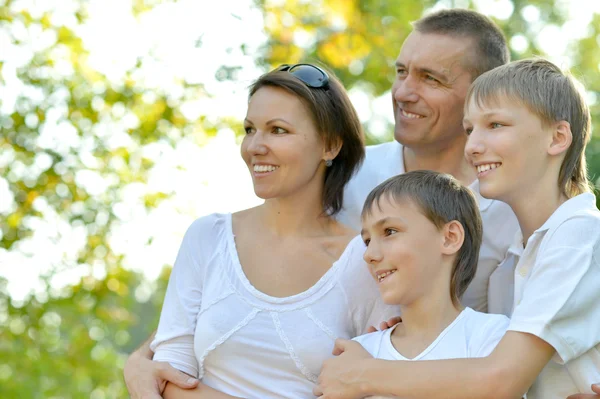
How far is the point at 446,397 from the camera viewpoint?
3.03m

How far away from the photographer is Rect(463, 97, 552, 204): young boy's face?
3297mm

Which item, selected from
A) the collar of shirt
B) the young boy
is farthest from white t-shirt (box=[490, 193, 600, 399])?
the young boy

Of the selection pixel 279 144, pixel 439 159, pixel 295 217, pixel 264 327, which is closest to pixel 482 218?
pixel 439 159

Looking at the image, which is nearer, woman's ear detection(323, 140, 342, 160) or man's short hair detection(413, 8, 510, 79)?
woman's ear detection(323, 140, 342, 160)

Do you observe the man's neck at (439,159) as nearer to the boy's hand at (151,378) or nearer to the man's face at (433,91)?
the man's face at (433,91)

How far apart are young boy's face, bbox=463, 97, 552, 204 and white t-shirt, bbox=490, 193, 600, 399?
169 mm

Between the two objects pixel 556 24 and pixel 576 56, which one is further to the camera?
pixel 576 56

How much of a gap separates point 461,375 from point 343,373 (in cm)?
42

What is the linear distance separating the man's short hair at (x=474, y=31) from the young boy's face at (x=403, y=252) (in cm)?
121

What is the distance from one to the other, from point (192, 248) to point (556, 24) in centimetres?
1180

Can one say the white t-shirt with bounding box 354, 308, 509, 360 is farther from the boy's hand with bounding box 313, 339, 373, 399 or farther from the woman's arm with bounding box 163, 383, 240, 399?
the woman's arm with bounding box 163, 383, 240, 399

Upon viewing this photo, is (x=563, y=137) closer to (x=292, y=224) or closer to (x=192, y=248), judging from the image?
(x=292, y=224)

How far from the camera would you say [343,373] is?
323 cm

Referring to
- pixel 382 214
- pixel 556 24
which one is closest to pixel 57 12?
pixel 382 214
